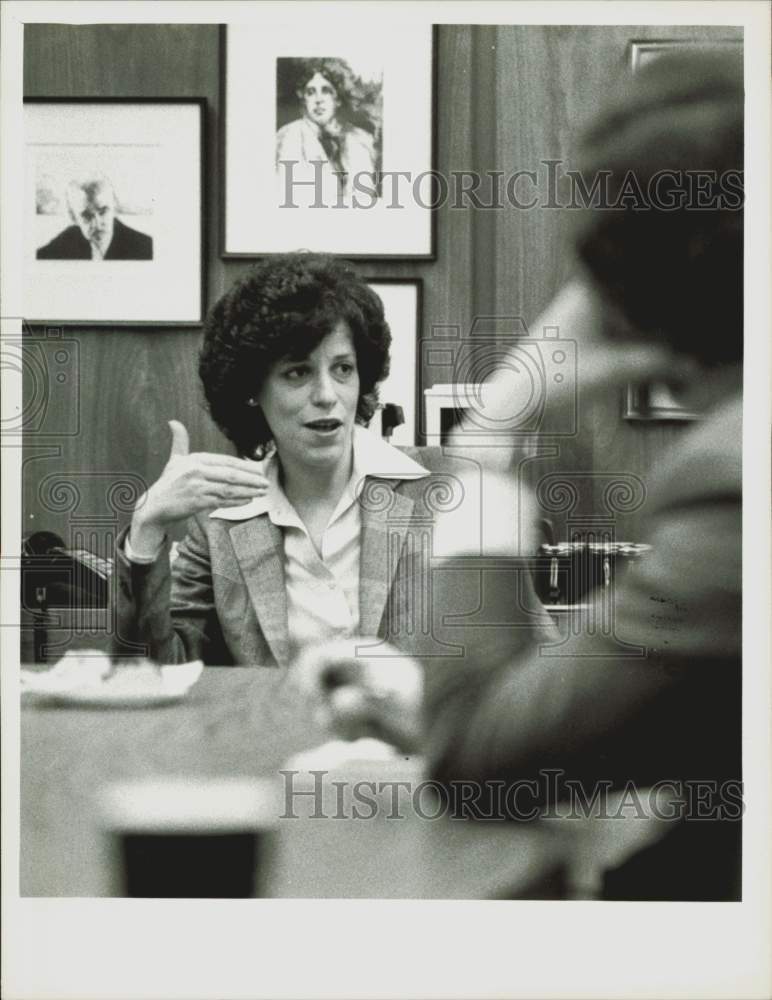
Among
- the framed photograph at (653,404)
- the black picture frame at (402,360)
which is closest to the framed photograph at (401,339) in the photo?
the black picture frame at (402,360)

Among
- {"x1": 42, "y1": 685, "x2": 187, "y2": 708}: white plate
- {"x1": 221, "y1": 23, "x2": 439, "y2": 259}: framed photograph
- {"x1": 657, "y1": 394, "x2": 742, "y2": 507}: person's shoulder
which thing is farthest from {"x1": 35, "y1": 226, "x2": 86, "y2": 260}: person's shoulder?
{"x1": 657, "y1": 394, "x2": 742, "y2": 507}: person's shoulder

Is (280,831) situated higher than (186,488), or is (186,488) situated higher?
(186,488)

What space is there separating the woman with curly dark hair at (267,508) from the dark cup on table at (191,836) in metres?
0.25

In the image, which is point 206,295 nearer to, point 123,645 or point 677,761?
point 123,645

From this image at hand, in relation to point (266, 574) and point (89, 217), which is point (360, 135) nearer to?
point (89, 217)

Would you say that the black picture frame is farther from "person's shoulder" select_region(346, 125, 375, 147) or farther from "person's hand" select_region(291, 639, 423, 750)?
"person's hand" select_region(291, 639, 423, 750)

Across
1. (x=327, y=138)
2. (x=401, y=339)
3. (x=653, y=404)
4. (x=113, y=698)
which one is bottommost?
(x=113, y=698)

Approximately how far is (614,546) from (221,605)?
723 millimetres

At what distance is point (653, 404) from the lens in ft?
8.45

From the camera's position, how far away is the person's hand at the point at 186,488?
101 inches

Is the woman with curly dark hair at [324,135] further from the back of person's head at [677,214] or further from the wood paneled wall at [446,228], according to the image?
the back of person's head at [677,214]

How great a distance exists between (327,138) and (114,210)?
41cm

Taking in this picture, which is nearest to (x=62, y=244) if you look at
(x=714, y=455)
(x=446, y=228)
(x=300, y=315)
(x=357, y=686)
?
(x=300, y=315)

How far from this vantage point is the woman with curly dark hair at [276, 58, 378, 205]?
8.35 ft
